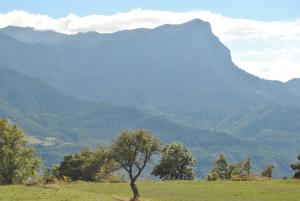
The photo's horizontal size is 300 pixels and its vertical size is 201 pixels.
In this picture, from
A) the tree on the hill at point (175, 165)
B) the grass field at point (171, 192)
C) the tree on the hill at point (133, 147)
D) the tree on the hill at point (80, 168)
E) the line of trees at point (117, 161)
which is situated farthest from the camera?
the tree on the hill at point (175, 165)

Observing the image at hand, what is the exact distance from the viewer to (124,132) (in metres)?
75.5

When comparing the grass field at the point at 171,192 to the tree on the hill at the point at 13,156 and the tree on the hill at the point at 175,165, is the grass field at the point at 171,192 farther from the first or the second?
the tree on the hill at the point at 175,165

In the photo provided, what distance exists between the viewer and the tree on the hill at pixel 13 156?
305 feet

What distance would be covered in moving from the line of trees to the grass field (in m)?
3.73

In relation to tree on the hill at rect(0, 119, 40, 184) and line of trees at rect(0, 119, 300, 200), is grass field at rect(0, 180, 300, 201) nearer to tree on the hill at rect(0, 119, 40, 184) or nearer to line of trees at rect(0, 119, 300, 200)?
line of trees at rect(0, 119, 300, 200)

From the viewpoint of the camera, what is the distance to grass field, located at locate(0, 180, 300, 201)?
223 ft

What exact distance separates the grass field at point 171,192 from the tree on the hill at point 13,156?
9598 millimetres

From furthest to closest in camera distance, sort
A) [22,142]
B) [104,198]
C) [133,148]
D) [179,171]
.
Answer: [179,171] < [22,142] < [133,148] < [104,198]

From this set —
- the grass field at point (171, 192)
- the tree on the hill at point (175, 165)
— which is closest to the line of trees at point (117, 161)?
the tree on the hill at point (175, 165)

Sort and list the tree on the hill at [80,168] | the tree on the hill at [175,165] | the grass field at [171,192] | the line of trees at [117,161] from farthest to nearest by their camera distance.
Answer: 1. the tree on the hill at [175,165]
2. the tree on the hill at [80,168]
3. the line of trees at [117,161]
4. the grass field at [171,192]

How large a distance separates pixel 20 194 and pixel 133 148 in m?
16.4

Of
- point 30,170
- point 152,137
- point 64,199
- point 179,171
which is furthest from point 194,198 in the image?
point 179,171

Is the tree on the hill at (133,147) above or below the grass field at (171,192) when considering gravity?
above

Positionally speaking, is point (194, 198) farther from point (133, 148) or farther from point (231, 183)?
point (231, 183)
